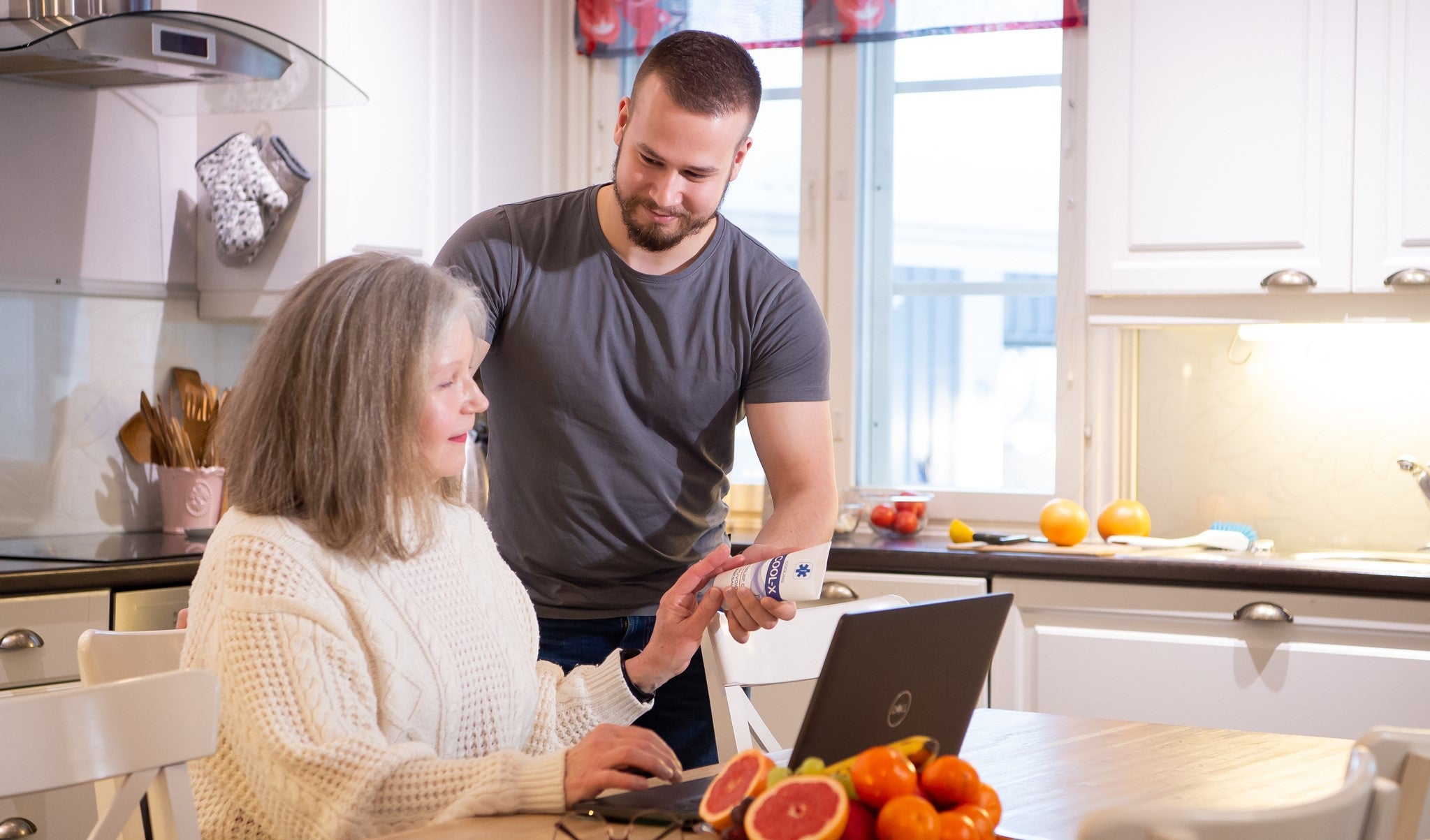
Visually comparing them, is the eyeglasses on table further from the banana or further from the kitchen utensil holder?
the kitchen utensil holder

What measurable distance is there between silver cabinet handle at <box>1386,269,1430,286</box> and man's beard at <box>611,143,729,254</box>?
161 cm

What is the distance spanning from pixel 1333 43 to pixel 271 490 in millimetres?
2429

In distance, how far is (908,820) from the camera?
93 centimetres

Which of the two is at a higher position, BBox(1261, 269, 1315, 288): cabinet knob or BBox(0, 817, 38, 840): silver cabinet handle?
BBox(1261, 269, 1315, 288): cabinet knob

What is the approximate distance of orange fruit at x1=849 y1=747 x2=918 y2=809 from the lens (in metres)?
0.96

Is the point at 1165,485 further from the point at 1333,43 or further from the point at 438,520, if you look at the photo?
the point at 438,520

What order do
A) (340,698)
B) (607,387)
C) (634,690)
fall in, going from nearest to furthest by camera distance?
1. (340,698)
2. (634,690)
3. (607,387)

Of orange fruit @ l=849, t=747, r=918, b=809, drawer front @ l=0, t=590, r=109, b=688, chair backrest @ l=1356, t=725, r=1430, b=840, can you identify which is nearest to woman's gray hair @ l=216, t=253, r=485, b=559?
orange fruit @ l=849, t=747, r=918, b=809

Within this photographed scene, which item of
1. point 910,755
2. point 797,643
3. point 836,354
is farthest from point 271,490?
point 836,354

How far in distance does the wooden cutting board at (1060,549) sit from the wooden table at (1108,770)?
41.2 inches

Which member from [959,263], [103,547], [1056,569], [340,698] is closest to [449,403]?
[340,698]

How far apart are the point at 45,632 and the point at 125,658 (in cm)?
86

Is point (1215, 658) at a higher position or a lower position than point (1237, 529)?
lower

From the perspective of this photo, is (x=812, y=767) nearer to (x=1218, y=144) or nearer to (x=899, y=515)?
(x=899, y=515)
